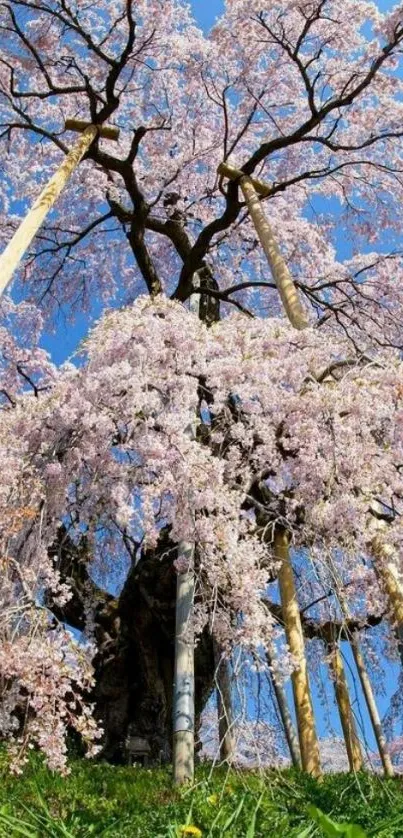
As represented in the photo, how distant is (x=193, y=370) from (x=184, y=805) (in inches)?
133

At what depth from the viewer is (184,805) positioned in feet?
13.3

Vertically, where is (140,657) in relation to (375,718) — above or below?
below

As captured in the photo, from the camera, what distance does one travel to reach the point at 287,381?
6.00 m

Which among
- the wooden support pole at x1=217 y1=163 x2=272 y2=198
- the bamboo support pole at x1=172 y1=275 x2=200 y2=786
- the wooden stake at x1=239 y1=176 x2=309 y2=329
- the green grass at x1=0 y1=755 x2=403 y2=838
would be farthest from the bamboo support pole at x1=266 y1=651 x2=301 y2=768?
the wooden support pole at x1=217 y1=163 x2=272 y2=198

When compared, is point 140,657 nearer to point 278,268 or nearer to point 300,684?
point 300,684

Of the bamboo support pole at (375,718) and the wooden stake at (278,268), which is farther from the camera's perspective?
the bamboo support pole at (375,718)

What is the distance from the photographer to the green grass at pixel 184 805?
2.20 meters

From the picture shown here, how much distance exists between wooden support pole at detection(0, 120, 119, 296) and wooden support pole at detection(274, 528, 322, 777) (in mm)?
3400

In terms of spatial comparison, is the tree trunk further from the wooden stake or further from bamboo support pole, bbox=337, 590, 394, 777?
the wooden stake

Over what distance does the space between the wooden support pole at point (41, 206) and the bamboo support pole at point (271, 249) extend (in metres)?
1.84

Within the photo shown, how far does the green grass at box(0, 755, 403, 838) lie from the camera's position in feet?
7.20

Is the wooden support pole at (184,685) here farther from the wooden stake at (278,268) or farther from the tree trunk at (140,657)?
the wooden stake at (278,268)

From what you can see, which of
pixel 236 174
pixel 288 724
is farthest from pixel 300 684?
pixel 236 174

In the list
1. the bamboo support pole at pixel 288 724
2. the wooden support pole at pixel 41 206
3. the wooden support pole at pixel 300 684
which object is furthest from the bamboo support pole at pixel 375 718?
the wooden support pole at pixel 41 206
